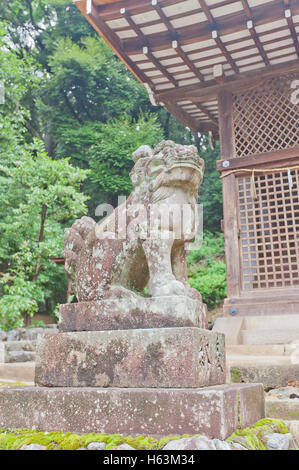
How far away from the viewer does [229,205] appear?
753cm

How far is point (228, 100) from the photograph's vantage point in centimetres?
784

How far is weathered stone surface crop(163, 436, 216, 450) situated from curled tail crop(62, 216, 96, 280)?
144 cm

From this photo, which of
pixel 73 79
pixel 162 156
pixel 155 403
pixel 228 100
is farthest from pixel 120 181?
pixel 155 403

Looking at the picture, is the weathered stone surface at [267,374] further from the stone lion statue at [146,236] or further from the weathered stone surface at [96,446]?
the weathered stone surface at [96,446]

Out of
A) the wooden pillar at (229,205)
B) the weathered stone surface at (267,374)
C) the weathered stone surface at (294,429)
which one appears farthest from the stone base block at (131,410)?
the wooden pillar at (229,205)

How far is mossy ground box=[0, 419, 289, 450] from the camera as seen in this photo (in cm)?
200

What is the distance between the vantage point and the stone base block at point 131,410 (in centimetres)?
203

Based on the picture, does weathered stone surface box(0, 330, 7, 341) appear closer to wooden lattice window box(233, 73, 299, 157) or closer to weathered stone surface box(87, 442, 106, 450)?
wooden lattice window box(233, 73, 299, 157)

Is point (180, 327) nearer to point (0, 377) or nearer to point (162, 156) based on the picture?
point (162, 156)

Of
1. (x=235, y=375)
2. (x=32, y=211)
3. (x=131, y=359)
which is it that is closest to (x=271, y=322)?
(x=235, y=375)

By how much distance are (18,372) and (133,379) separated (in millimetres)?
4106

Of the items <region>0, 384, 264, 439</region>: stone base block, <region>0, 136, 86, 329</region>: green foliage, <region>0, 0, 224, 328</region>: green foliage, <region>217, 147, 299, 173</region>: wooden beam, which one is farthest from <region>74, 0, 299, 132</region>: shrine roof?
<region>0, 384, 264, 439</region>: stone base block

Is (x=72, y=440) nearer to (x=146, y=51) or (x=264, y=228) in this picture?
(x=264, y=228)

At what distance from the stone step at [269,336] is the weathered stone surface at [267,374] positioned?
5.72 feet
